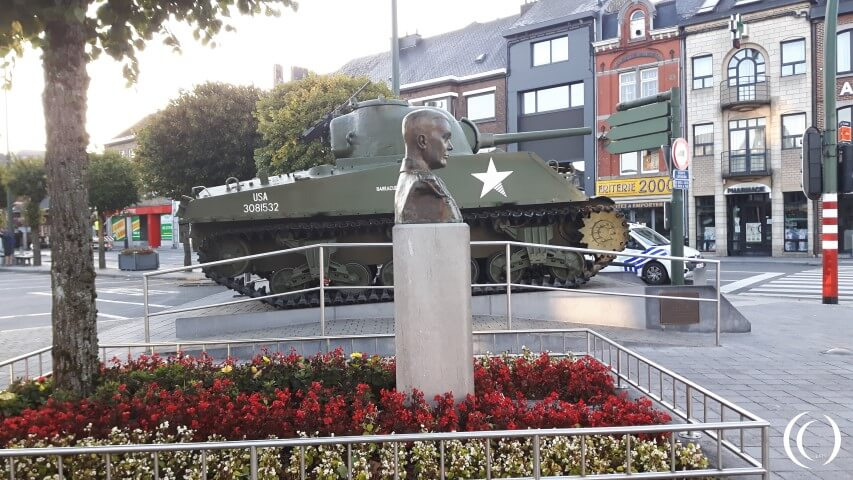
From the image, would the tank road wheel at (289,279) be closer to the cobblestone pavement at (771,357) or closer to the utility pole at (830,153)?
the cobblestone pavement at (771,357)

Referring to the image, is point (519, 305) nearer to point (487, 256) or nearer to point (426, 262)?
point (487, 256)

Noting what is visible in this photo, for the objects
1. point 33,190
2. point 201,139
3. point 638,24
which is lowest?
point 33,190

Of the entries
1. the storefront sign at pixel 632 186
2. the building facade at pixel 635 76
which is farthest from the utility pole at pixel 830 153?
the storefront sign at pixel 632 186

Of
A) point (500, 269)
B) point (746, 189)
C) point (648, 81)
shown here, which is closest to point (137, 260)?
point (500, 269)

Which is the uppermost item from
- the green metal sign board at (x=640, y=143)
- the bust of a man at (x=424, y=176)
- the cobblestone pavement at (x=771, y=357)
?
the green metal sign board at (x=640, y=143)

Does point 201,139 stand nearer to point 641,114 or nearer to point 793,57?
point 641,114

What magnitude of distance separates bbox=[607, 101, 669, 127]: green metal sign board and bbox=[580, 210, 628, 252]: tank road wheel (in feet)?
4.77

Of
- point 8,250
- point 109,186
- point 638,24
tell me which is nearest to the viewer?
point 109,186

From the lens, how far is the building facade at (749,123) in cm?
2911

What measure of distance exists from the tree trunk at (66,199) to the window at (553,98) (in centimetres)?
3183

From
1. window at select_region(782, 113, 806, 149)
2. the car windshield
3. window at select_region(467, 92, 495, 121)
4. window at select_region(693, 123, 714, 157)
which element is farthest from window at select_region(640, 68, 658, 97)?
the car windshield

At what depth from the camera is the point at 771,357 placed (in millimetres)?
7629

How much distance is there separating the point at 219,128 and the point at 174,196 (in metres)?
3.83

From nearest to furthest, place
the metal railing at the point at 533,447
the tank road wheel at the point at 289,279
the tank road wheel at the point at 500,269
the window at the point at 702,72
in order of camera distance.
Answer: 1. the metal railing at the point at 533,447
2. the tank road wheel at the point at 289,279
3. the tank road wheel at the point at 500,269
4. the window at the point at 702,72
